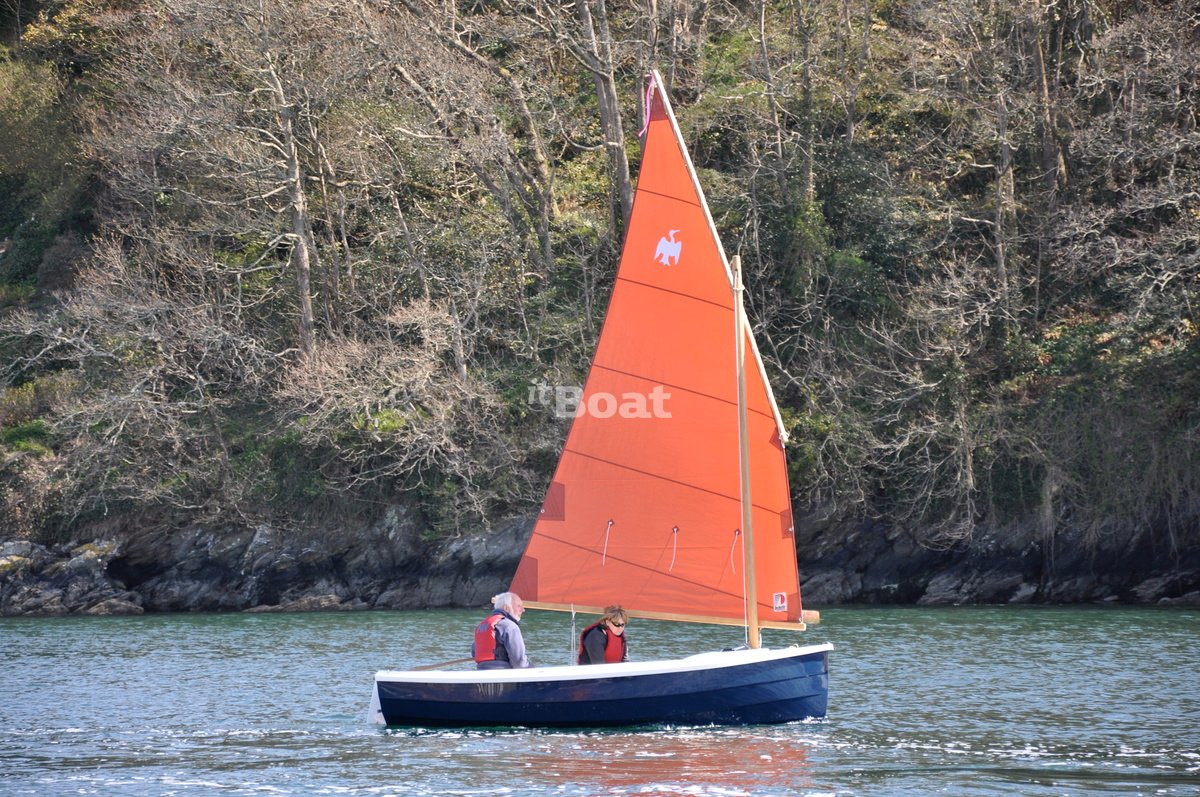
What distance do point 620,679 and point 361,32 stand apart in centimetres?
2722

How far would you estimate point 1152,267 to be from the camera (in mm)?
32594

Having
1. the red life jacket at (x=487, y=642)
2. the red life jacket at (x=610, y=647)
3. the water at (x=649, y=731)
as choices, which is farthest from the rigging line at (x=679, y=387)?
the water at (x=649, y=731)

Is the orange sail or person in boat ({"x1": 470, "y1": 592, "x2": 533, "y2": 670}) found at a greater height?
the orange sail

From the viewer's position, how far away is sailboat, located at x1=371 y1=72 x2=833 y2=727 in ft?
51.4

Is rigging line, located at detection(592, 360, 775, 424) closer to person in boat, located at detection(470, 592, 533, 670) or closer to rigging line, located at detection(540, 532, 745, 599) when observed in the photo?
rigging line, located at detection(540, 532, 745, 599)

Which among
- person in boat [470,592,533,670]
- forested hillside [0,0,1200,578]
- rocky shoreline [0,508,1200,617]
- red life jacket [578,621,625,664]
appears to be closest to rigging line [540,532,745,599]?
red life jacket [578,621,625,664]

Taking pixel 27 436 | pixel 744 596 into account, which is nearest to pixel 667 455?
pixel 744 596

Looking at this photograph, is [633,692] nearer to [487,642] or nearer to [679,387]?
[487,642]

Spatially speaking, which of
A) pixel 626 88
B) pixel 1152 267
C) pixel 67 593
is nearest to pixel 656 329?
pixel 1152 267

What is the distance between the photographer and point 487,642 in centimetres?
1605

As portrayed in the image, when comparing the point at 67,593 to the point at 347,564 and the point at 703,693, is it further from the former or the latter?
the point at 703,693

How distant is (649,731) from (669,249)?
5174 millimetres

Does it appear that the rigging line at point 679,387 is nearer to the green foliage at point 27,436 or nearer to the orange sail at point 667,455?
the orange sail at point 667,455

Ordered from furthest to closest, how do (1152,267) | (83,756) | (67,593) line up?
1. (67,593)
2. (1152,267)
3. (83,756)
